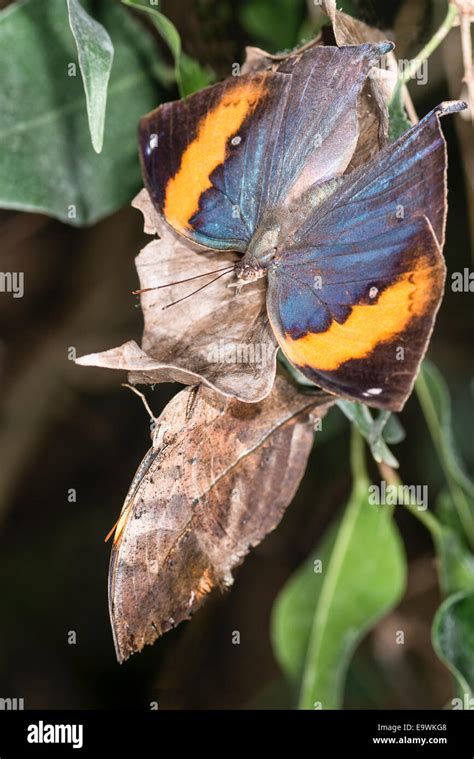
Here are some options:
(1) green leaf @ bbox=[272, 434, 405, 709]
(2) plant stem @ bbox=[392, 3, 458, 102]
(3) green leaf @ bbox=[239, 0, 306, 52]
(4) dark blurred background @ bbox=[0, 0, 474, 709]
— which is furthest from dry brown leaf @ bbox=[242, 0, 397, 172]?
(4) dark blurred background @ bbox=[0, 0, 474, 709]

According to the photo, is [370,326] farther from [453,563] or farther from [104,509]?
[104,509]

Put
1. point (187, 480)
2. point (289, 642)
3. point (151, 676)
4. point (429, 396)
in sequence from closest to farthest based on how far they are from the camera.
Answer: point (187, 480)
point (429, 396)
point (289, 642)
point (151, 676)

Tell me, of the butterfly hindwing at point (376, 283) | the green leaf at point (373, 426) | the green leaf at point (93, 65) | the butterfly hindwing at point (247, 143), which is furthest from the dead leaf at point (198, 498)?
the green leaf at point (93, 65)

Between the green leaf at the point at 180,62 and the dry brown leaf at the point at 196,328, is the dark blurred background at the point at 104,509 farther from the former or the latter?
the dry brown leaf at the point at 196,328

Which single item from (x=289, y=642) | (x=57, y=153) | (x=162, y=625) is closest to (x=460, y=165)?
(x=57, y=153)

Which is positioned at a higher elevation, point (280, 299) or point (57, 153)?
point (57, 153)

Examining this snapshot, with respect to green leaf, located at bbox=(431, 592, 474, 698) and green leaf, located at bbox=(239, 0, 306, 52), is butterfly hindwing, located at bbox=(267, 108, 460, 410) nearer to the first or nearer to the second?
green leaf, located at bbox=(431, 592, 474, 698)

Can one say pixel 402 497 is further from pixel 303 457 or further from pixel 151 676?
pixel 151 676
